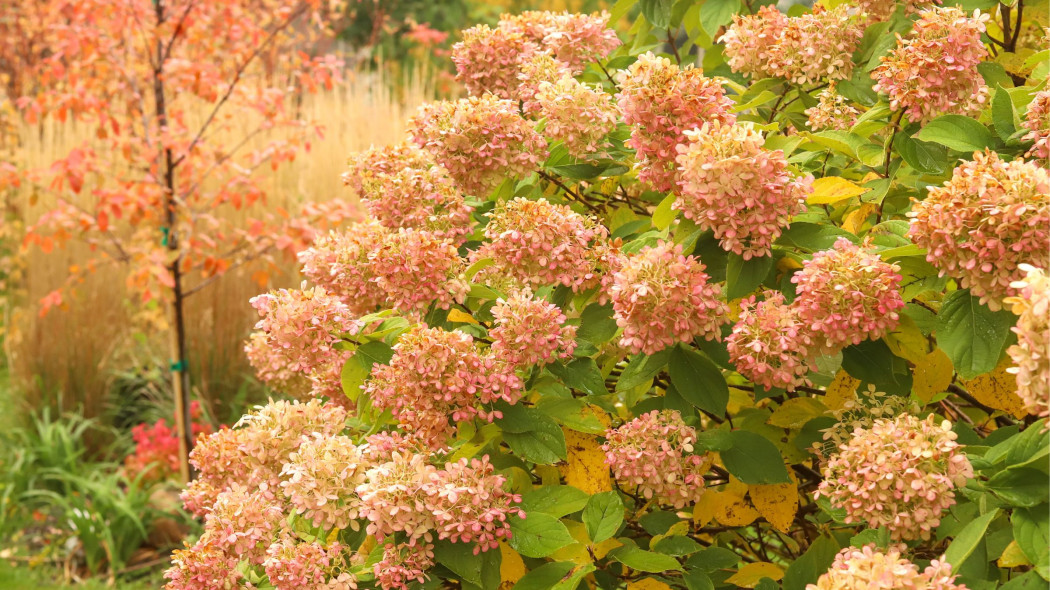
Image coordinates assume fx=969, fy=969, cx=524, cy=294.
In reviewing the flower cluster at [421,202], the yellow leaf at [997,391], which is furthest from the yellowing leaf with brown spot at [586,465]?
the yellow leaf at [997,391]

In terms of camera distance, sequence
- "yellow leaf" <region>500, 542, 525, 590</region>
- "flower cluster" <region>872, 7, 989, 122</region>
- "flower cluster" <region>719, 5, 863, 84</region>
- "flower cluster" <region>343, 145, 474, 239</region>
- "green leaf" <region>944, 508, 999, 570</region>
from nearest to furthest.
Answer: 1. "green leaf" <region>944, 508, 999, 570</region>
2. "flower cluster" <region>872, 7, 989, 122</region>
3. "yellow leaf" <region>500, 542, 525, 590</region>
4. "flower cluster" <region>719, 5, 863, 84</region>
5. "flower cluster" <region>343, 145, 474, 239</region>

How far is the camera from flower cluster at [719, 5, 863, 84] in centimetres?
166

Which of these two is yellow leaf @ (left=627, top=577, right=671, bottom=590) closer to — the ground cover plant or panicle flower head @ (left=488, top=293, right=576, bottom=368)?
the ground cover plant

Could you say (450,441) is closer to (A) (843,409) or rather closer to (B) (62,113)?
(A) (843,409)

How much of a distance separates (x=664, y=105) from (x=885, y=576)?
691 millimetres

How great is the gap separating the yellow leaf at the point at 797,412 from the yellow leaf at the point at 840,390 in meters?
0.02

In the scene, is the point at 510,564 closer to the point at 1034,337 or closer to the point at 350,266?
the point at 350,266

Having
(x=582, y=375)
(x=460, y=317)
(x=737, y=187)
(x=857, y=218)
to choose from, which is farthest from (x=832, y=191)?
(x=460, y=317)

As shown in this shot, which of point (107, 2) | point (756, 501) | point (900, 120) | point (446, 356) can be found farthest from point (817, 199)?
point (107, 2)

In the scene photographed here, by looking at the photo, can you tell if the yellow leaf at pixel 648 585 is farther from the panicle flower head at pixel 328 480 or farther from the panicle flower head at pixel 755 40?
the panicle flower head at pixel 755 40

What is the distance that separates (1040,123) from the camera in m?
1.26

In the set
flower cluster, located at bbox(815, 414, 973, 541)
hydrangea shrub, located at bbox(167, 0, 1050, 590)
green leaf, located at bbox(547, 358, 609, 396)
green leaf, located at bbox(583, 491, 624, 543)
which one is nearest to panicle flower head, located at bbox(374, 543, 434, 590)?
hydrangea shrub, located at bbox(167, 0, 1050, 590)

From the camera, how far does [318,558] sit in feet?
4.64

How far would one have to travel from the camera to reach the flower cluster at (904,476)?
1.11 meters
